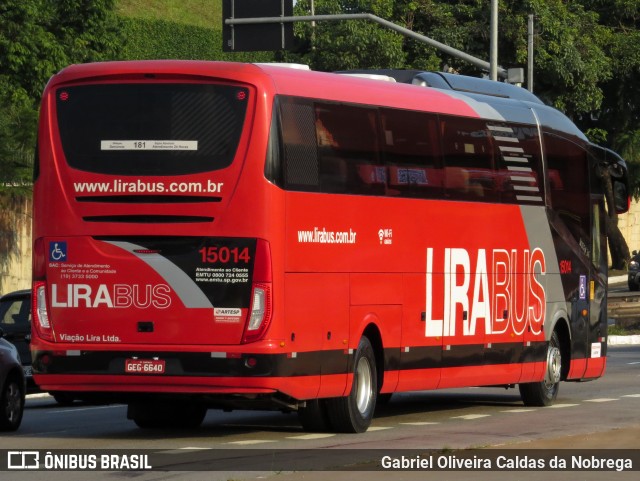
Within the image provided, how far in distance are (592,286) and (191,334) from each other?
9195mm

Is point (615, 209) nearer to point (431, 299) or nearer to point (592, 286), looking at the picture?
point (592, 286)

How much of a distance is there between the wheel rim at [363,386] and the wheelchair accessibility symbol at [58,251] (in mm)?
3274

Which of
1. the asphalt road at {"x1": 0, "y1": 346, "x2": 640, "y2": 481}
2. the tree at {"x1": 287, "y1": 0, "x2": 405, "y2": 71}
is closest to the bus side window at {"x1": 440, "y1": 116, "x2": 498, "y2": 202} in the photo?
the asphalt road at {"x1": 0, "y1": 346, "x2": 640, "y2": 481}

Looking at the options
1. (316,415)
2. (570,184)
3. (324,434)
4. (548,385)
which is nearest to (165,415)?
(316,415)

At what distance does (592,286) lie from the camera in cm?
2347

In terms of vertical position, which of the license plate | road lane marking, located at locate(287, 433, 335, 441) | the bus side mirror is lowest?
road lane marking, located at locate(287, 433, 335, 441)

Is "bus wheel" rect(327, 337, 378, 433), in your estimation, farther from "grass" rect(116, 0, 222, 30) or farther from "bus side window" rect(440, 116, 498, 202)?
"grass" rect(116, 0, 222, 30)

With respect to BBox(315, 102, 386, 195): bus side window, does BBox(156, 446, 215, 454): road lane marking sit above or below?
below

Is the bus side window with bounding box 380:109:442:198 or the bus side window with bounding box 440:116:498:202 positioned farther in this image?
the bus side window with bounding box 440:116:498:202

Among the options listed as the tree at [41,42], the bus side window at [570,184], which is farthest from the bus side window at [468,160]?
the tree at [41,42]

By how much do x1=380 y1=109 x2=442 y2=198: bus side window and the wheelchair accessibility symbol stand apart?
3.62 meters

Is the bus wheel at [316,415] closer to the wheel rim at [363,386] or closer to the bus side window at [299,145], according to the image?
the wheel rim at [363,386]

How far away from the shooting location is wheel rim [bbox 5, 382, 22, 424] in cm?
1778

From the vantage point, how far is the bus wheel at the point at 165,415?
18.2 m
